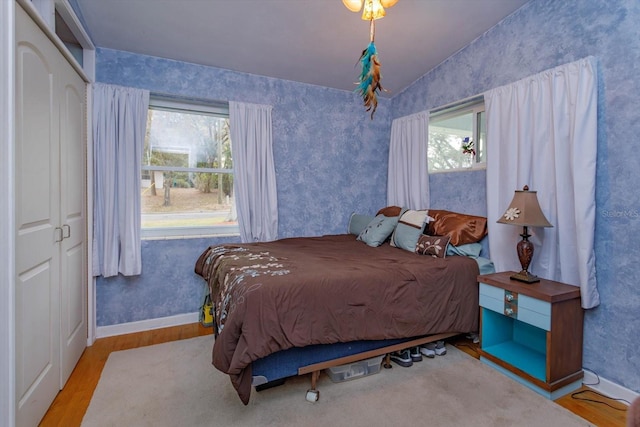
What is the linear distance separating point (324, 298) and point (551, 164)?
1.88 meters

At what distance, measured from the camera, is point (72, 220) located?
2.19 metres

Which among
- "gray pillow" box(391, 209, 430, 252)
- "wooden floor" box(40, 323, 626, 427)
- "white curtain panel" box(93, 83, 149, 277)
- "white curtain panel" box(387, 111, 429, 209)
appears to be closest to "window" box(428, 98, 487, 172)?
"white curtain panel" box(387, 111, 429, 209)

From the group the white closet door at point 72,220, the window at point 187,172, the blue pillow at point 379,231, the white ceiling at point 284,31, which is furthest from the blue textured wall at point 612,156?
the white closet door at point 72,220

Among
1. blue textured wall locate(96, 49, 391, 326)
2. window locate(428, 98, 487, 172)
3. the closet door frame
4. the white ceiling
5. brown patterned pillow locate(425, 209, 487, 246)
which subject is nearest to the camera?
the closet door frame

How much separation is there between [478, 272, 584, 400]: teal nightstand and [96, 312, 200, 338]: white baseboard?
2.62 meters

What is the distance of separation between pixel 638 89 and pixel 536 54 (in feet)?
2.47

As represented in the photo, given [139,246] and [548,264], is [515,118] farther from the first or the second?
[139,246]

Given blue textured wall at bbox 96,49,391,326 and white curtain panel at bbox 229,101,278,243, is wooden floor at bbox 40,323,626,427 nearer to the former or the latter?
blue textured wall at bbox 96,49,391,326

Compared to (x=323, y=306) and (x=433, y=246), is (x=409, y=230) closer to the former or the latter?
(x=433, y=246)

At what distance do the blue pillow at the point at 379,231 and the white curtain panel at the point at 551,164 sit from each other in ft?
2.93

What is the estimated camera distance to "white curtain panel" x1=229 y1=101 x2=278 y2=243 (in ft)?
10.5

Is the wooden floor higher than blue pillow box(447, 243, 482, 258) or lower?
lower

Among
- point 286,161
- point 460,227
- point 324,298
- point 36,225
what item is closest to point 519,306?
point 460,227

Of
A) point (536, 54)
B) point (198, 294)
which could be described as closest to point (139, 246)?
point (198, 294)
